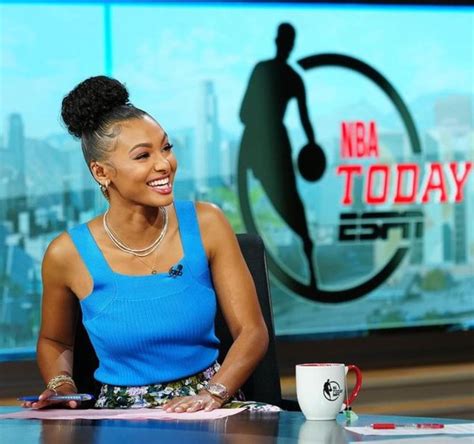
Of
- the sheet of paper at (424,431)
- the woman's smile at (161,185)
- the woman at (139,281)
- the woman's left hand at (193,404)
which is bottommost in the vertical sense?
the woman's left hand at (193,404)

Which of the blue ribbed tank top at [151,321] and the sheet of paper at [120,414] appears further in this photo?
the blue ribbed tank top at [151,321]

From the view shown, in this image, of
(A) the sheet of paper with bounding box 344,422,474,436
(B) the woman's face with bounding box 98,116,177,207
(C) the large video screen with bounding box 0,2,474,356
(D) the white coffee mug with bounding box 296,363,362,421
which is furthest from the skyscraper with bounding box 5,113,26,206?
(A) the sheet of paper with bounding box 344,422,474,436

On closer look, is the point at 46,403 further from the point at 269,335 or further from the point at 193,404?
the point at 269,335

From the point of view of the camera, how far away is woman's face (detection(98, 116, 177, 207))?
2738 mm

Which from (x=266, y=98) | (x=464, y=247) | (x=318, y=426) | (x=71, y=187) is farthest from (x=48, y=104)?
(x=318, y=426)

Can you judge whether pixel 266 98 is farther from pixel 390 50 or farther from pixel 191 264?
pixel 191 264

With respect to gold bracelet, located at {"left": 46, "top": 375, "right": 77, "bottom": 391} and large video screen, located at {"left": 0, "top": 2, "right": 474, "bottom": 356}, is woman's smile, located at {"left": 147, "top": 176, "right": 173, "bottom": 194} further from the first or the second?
large video screen, located at {"left": 0, "top": 2, "right": 474, "bottom": 356}

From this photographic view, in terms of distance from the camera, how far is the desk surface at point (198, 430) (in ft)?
6.52

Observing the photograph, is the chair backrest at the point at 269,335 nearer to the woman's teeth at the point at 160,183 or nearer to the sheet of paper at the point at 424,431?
the woman's teeth at the point at 160,183

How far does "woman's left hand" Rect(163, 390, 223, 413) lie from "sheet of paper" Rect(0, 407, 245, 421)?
0.06 ft

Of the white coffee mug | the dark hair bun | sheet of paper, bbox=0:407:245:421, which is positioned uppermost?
the dark hair bun

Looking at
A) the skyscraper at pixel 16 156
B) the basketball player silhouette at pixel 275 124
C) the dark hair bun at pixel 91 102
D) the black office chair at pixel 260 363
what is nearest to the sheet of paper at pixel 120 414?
the black office chair at pixel 260 363

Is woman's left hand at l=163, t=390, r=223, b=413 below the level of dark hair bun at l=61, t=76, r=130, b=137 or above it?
below

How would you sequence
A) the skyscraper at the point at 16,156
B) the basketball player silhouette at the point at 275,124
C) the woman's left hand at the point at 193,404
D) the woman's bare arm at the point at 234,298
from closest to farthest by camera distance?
the woman's left hand at the point at 193,404 → the woman's bare arm at the point at 234,298 → the skyscraper at the point at 16,156 → the basketball player silhouette at the point at 275,124
